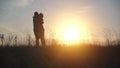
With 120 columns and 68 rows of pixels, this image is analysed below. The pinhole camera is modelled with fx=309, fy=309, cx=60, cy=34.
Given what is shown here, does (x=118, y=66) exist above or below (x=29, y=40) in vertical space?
below

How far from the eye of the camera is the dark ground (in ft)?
38.0

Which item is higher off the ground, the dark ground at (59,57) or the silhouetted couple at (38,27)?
the silhouetted couple at (38,27)

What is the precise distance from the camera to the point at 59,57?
12.7 meters

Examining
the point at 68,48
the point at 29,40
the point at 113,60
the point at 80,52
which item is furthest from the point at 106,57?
the point at 29,40

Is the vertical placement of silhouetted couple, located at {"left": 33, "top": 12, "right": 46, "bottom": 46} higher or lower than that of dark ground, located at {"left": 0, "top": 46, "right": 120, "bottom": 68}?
higher

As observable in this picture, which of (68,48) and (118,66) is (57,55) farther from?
(118,66)

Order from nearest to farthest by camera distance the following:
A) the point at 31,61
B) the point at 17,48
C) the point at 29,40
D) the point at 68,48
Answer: the point at 31,61
the point at 17,48
the point at 68,48
the point at 29,40

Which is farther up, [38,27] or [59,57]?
[38,27]

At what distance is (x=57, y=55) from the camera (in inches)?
508

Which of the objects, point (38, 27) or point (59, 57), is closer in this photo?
point (59, 57)

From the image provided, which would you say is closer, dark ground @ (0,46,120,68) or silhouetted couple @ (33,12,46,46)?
dark ground @ (0,46,120,68)

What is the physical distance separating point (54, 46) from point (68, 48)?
698mm

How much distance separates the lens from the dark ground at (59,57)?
38.0 feet

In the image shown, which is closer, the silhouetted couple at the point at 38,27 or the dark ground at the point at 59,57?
the dark ground at the point at 59,57
